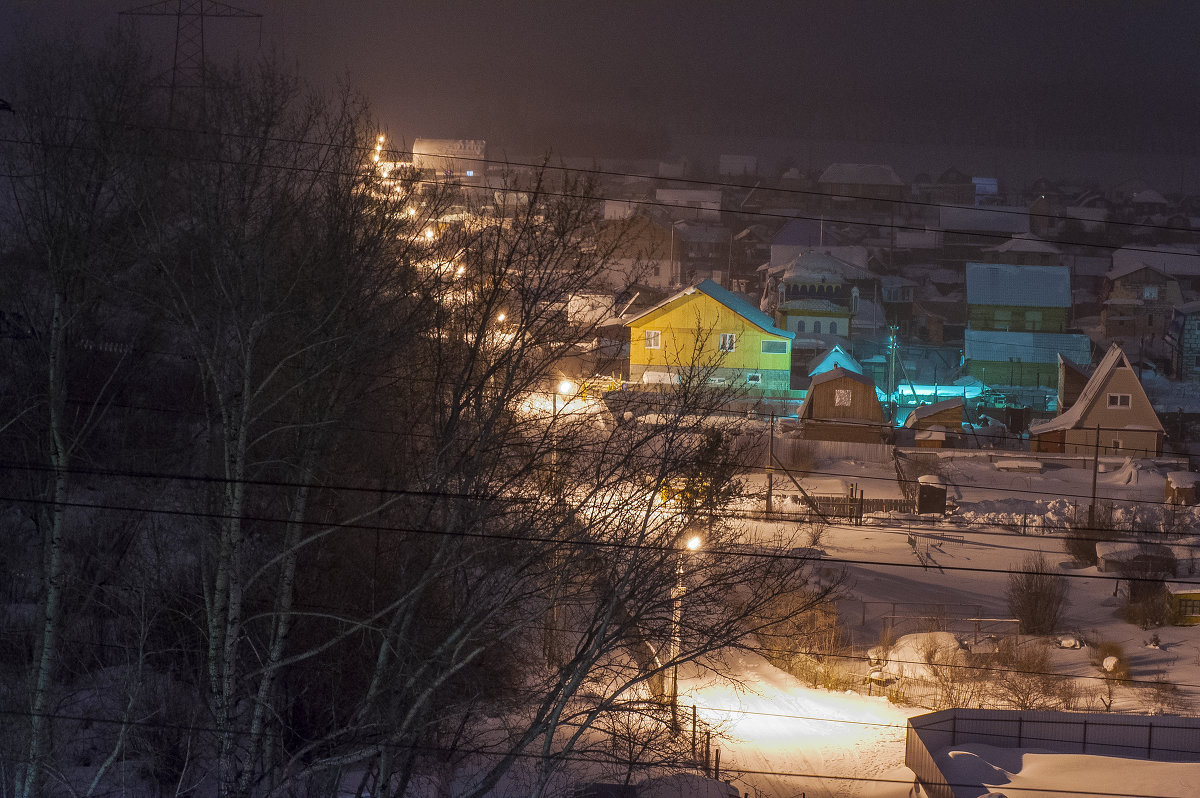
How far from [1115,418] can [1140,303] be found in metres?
13.9

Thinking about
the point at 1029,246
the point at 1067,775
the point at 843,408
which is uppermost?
the point at 1029,246

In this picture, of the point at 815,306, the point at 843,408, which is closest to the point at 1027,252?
the point at 815,306

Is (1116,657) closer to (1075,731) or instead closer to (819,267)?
(1075,731)

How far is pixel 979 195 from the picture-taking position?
170ft

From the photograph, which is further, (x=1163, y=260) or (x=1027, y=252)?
(x=1027, y=252)

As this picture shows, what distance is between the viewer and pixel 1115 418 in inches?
838

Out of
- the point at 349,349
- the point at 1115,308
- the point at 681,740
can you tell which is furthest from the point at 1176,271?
the point at 349,349

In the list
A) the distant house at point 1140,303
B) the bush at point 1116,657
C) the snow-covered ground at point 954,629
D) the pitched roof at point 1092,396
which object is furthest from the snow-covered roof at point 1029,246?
the bush at point 1116,657

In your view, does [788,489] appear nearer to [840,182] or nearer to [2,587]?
[2,587]

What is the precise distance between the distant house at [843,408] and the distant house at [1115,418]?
3.59m

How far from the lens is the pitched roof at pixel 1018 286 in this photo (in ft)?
104

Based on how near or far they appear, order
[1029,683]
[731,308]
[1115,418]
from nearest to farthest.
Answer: [1029,683] → [1115,418] → [731,308]

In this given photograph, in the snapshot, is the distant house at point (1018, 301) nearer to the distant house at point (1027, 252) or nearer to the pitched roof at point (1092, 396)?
the distant house at point (1027, 252)

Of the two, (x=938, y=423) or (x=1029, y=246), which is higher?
(x=1029, y=246)
